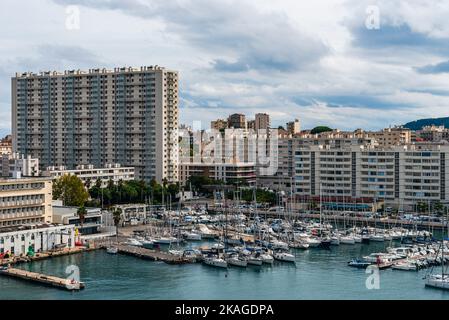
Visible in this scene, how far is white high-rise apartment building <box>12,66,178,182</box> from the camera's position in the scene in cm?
3070

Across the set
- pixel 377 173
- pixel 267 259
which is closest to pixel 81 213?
pixel 267 259

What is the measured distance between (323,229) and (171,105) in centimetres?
1233

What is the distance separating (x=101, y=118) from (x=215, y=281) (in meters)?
20.0

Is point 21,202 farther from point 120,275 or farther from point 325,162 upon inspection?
point 325,162

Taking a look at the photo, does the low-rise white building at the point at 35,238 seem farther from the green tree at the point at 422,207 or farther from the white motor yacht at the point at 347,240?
the green tree at the point at 422,207

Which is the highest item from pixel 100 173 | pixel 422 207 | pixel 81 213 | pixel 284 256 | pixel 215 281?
pixel 100 173

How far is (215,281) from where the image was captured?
542 inches

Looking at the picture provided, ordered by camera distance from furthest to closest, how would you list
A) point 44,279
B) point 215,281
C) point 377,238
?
point 377,238
point 215,281
point 44,279

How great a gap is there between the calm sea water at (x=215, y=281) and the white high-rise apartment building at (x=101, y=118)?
47.8 ft

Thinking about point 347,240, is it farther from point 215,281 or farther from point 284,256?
point 215,281

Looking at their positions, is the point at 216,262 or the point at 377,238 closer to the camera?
the point at 216,262

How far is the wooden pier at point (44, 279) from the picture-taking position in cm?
1261

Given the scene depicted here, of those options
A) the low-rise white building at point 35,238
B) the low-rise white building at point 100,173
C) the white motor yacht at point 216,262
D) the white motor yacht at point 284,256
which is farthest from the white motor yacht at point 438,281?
the low-rise white building at point 100,173

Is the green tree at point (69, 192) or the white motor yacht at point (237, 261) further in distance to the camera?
the green tree at point (69, 192)
